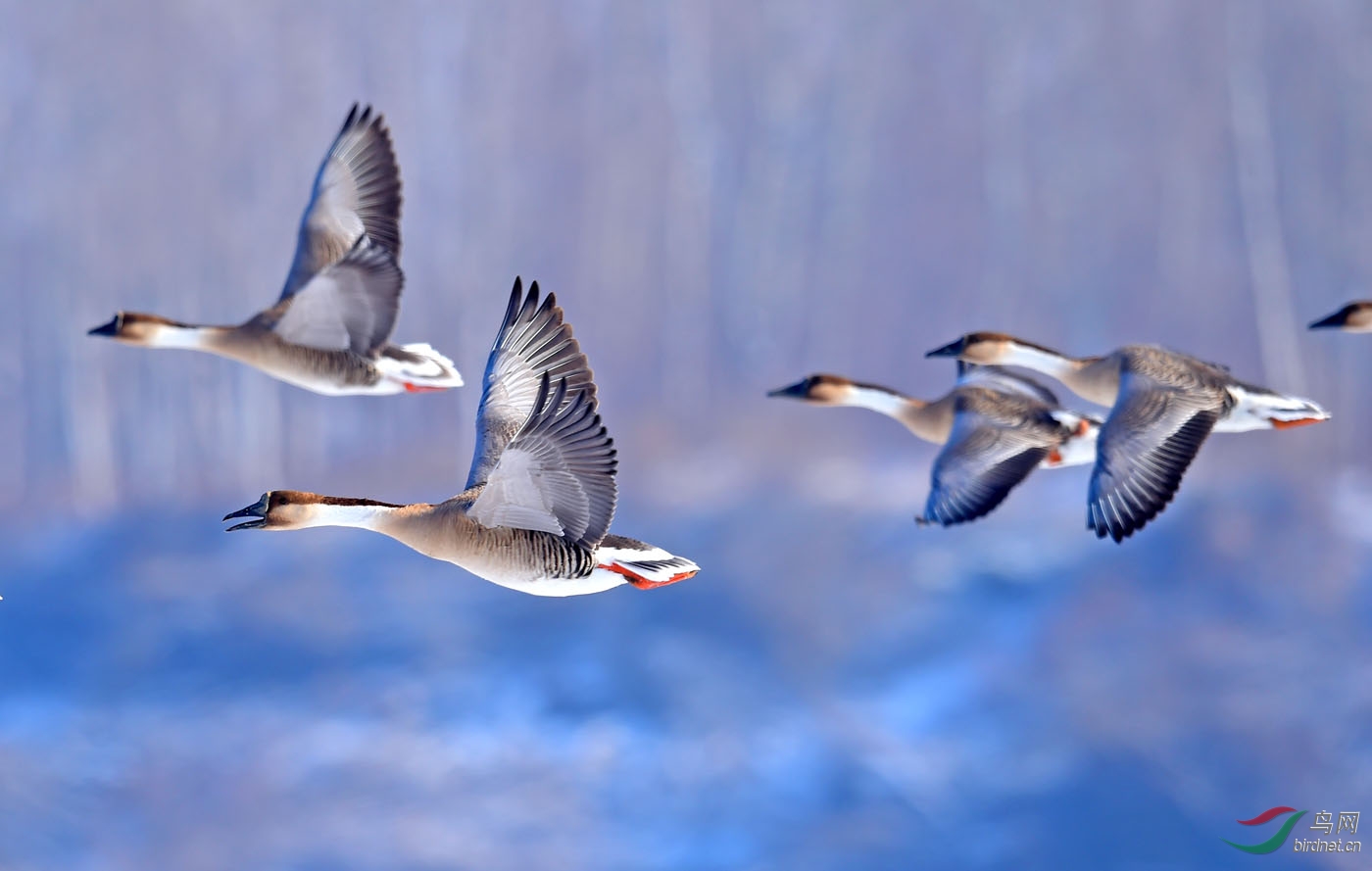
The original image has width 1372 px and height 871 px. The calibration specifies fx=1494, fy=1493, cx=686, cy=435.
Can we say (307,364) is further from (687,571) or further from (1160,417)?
(1160,417)

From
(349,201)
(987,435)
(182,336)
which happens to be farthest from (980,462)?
(182,336)

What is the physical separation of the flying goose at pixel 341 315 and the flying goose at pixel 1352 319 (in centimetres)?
426

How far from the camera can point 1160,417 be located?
6.21 meters

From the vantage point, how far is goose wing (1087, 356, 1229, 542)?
19.4 feet

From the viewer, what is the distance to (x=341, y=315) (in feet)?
20.6

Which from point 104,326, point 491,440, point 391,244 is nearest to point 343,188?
point 391,244

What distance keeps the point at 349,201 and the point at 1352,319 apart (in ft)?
15.8

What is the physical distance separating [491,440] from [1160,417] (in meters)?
2.94

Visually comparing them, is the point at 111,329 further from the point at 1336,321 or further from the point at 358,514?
the point at 1336,321

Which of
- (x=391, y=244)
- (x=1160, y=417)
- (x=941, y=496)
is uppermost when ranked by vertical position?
(x=391, y=244)

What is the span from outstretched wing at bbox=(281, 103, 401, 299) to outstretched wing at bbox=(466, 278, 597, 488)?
193 cm

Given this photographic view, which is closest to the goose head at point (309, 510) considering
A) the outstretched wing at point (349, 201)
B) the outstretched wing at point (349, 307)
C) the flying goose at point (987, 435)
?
the outstretched wing at point (349, 307)

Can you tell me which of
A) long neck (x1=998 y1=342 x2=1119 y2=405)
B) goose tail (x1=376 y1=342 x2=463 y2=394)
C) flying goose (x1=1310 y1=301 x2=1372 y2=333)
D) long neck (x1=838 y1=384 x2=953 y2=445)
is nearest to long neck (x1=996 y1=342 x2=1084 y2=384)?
long neck (x1=998 y1=342 x2=1119 y2=405)

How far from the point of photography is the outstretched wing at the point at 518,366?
466 cm
